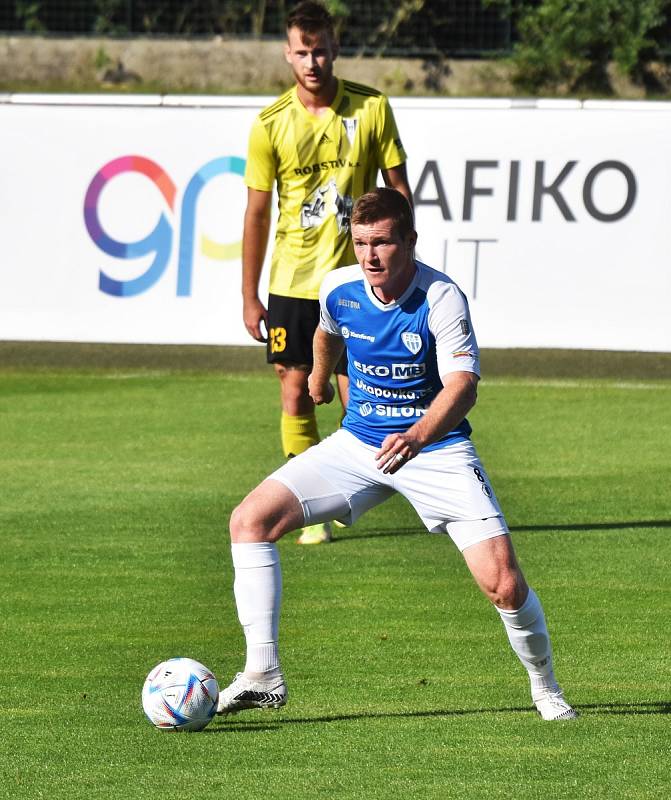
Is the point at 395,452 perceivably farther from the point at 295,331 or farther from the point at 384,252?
the point at 295,331

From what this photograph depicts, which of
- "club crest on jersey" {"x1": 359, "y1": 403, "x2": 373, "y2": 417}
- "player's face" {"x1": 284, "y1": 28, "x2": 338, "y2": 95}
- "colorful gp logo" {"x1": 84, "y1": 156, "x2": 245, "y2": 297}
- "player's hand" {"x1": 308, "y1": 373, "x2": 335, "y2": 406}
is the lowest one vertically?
"colorful gp logo" {"x1": 84, "y1": 156, "x2": 245, "y2": 297}

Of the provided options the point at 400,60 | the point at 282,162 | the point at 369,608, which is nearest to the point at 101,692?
the point at 369,608

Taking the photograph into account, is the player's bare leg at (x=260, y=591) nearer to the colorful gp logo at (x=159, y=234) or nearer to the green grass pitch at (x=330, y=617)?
the green grass pitch at (x=330, y=617)

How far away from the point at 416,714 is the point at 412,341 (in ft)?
4.16

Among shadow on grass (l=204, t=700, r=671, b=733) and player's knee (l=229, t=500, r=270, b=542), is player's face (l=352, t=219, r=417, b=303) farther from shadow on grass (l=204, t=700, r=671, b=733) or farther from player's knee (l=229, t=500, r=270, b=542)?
shadow on grass (l=204, t=700, r=671, b=733)

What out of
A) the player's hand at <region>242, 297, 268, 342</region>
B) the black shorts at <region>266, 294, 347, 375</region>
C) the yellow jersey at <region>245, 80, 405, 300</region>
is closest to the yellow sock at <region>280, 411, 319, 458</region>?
the black shorts at <region>266, 294, 347, 375</region>

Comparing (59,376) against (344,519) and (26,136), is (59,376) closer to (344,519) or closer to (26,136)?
(26,136)

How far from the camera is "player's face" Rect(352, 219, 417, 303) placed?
5.58 metres

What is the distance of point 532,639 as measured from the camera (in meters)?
5.54

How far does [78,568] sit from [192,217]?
607cm

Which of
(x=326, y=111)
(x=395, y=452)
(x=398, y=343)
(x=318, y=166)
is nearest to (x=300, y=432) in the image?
(x=318, y=166)

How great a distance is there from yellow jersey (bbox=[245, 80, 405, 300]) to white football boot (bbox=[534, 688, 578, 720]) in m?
3.44

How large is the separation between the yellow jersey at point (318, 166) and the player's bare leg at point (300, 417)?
413mm

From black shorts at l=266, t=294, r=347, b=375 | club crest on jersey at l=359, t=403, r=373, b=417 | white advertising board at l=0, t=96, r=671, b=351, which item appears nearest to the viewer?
club crest on jersey at l=359, t=403, r=373, b=417
